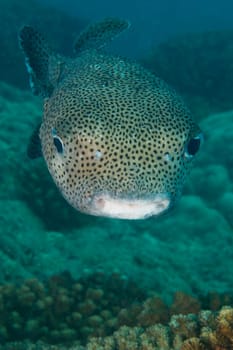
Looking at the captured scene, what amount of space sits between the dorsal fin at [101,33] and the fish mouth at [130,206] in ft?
9.78

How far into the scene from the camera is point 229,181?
7.84 metres

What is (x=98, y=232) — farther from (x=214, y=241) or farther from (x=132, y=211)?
(x=132, y=211)

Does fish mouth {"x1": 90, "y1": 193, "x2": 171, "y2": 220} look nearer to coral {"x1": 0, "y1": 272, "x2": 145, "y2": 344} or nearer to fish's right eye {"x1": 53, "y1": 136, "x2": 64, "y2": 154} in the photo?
fish's right eye {"x1": 53, "y1": 136, "x2": 64, "y2": 154}

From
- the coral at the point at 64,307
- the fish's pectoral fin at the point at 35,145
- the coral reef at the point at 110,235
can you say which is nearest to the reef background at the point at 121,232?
the coral reef at the point at 110,235

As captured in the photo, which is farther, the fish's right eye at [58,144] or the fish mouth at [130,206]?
the fish's right eye at [58,144]

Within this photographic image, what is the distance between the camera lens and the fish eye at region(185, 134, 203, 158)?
3330mm

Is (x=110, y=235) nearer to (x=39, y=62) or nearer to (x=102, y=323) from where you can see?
(x=102, y=323)

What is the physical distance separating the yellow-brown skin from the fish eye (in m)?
0.04

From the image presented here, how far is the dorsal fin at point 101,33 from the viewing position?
5195mm

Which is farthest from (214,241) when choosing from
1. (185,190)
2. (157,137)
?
(157,137)

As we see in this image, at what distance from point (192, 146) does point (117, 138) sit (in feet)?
2.38

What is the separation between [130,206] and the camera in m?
2.67

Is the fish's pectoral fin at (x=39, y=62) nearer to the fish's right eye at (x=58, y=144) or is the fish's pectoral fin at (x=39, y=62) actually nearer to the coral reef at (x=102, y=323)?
the fish's right eye at (x=58, y=144)

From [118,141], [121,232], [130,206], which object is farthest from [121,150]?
[121,232]
